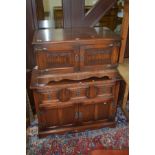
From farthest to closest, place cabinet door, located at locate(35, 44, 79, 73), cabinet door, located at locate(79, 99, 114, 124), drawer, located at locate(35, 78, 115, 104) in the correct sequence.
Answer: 1. cabinet door, located at locate(79, 99, 114, 124)
2. drawer, located at locate(35, 78, 115, 104)
3. cabinet door, located at locate(35, 44, 79, 73)

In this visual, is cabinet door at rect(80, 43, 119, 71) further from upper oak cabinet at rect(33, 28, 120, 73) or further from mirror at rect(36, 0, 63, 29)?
mirror at rect(36, 0, 63, 29)

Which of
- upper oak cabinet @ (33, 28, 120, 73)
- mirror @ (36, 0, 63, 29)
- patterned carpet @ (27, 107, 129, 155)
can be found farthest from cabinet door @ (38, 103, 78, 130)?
mirror @ (36, 0, 63, 29)

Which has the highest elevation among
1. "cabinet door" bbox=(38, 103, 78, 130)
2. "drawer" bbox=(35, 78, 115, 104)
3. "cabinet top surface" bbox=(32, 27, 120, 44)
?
"cabinet top surface" bbox=(32, 27, 120, 44)

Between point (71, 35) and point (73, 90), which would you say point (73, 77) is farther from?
point (71, 35)

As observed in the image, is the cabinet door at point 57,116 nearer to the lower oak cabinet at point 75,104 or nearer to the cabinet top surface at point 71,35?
the lower oak cabinet at point 75,104

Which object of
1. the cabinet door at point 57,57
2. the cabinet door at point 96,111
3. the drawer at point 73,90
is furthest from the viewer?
the cabinet door at point 96,111

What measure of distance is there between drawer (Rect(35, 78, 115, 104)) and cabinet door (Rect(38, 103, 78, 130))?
0.07 metres

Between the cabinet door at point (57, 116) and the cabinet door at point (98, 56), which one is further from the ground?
the cabinet door at point (98, 56)

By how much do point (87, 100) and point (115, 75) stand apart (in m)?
0.37

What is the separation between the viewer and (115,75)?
5.99 ft

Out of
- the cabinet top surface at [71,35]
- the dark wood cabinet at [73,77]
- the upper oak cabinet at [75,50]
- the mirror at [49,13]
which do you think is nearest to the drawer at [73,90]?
the dark wood cabinet at [73,77]

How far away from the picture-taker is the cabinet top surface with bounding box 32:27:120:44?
1.62 metres

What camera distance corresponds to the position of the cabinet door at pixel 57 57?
1606 mm
